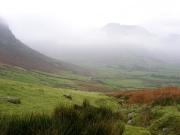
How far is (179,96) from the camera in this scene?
2295 cm

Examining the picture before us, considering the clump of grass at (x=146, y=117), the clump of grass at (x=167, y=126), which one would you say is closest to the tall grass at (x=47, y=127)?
the clump of grass at (x=167, y=126)

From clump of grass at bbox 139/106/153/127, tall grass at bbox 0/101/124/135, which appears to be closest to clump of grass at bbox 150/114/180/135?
clump of grass at bbox 139/106/153/127

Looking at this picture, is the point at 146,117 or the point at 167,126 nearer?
the point at 167,126

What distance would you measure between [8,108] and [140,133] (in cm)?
730

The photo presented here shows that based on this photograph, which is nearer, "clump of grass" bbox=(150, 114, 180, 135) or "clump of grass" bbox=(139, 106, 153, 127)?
"clump of grass" bbox=(150, 114, 180, 135)

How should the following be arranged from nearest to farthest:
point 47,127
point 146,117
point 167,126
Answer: point 47,127 < point 167,126 < point 146,117

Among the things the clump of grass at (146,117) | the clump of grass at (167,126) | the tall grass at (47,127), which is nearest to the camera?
the tall grass at (47,127)

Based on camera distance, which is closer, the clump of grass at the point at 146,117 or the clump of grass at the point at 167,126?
the clump of grass at the point at 167,126

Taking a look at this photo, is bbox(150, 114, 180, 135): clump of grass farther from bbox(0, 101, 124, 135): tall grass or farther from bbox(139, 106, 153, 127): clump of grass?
bbox(0, 101, 124, 135): tall grass

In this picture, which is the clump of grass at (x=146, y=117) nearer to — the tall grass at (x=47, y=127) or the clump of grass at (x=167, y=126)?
the clump of grass at (x=167, y=126)

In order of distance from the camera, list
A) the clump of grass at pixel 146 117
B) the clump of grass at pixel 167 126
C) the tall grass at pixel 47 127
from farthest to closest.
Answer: the clump of grass at pixel 146 117 → the clump of grass at pixel 167 126 → the tall grass at pixel 47 127

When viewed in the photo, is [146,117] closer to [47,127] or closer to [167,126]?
[167,126]

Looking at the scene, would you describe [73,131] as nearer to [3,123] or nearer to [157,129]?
[3,123]

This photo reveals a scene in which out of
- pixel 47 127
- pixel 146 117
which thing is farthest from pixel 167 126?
pixel 47 127
